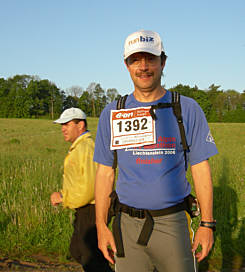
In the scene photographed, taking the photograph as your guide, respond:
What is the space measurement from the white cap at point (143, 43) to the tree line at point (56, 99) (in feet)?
287

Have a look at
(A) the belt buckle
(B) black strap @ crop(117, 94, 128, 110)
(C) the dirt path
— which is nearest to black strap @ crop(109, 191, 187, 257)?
(A) the belt buckle

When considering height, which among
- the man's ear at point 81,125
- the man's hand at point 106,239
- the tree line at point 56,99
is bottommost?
the man's hand at point 106,239

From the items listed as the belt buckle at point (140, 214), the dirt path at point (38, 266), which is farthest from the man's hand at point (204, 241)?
the dirt path at point (38, 266)

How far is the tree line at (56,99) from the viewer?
9375 cm

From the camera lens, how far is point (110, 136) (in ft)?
7.60

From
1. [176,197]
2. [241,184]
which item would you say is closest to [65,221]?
[176,197]

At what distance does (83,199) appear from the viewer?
10.7 ft

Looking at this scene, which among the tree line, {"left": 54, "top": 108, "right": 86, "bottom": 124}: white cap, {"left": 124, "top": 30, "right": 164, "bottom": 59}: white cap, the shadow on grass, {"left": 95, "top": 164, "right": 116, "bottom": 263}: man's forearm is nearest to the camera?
{"left": 124, "top": 30, "right": 164, "bottom": 59}: white cap

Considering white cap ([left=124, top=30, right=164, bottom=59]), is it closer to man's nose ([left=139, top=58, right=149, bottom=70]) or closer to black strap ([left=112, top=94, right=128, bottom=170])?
man's nose ([left=139, top=58, right=149, bottom=70])

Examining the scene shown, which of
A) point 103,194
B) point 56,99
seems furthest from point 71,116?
point 56,99

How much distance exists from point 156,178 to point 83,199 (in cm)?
140

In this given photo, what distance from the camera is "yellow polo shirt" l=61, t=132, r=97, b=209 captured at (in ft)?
10.7

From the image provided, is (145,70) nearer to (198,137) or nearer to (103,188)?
(198,137)

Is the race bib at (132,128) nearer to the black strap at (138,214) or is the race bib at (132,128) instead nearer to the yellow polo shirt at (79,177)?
the black strap at (138,214)
